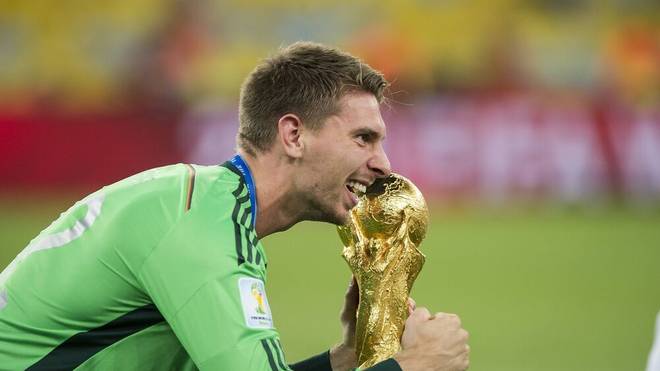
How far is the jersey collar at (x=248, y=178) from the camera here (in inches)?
116

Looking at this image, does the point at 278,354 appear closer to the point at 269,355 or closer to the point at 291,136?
the point at 269,355

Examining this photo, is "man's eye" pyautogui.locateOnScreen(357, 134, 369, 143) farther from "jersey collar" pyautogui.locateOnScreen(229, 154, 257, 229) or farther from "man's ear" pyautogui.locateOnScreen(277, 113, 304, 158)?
"jersey collar" pyautogui.locateOnScreen(229, 154, 257, 229)

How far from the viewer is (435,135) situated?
50.0 feet

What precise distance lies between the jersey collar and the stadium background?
251 inches

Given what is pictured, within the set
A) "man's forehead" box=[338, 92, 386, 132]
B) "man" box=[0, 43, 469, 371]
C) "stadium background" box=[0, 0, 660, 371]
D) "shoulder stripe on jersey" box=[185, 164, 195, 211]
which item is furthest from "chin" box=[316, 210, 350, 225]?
"stadium background" box=[0, 0, 660, 371]

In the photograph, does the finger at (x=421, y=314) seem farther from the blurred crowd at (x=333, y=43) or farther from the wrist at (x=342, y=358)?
the blurred crowd at (x=333, y=43)

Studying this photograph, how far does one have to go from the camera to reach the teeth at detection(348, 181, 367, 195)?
10.1 feet

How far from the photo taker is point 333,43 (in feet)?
56.0

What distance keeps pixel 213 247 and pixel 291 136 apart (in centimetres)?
48

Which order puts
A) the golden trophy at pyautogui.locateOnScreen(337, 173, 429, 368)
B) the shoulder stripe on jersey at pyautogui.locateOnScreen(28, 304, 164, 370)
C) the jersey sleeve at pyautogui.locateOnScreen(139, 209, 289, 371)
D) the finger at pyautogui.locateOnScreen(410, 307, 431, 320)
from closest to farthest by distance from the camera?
the jersey sleeve at pyautogui.locateOnScreen(139, 209, 289, 371), the shoulder stripe on jersey at pyautogui.locateOnScreen(28, 304, 164, 370), the finger at pyautogui.locateOnScreen(410, 307, 431, 320), the golden trophy at pyautogui.locateOnScreen(337, 173, 429, 368)

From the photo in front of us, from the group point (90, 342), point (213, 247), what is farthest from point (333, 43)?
point (213, 247)

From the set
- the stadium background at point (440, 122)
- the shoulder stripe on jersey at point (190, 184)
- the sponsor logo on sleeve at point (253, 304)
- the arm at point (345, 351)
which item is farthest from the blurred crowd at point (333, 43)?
the sponsor logo on sleeve at point (253, 304)

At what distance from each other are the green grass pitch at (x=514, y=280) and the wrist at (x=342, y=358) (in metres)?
3.88

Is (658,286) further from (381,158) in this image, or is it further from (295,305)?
(381,158)
